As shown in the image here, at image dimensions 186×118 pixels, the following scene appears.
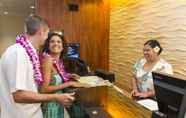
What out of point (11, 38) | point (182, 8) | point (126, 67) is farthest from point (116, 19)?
point (11, 38)

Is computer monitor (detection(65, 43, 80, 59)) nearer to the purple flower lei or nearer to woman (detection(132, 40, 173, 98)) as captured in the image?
woman (detection(132, 40, 173, 98))

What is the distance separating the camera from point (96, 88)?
2736mm

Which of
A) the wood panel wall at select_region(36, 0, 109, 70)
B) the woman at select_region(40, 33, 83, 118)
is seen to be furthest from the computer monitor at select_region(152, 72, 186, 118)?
the wood panel wall at select_region(36, 0, 109, 70)

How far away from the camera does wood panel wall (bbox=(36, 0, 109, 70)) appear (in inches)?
243

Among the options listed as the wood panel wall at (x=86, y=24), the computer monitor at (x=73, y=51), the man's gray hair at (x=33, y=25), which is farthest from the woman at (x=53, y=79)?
the wood panel wall at (x=86, y=24)

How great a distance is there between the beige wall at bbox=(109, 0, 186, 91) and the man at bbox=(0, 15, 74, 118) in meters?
2.56

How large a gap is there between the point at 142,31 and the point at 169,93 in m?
3.69

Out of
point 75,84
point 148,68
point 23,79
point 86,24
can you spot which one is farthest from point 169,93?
point 86,24

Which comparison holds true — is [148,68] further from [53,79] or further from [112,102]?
[53,79]

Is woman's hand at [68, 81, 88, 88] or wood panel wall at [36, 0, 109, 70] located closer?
woman's hand at [68, 81, 88, 88]

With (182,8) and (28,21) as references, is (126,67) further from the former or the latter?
(28,21)

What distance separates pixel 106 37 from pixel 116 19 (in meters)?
0.63

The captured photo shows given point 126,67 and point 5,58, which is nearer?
point 5,58

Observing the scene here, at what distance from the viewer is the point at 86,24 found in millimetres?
6535
